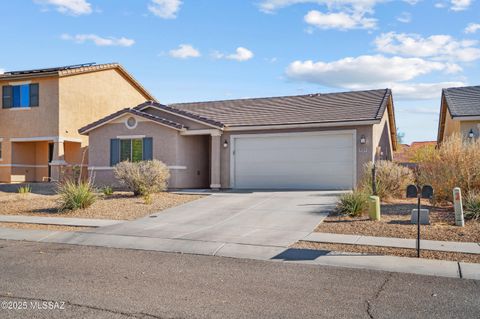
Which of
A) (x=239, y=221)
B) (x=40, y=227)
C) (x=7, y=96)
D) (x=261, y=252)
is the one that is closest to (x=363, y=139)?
(x=239, y=221)

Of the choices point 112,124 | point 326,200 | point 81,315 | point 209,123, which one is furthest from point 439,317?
point 112,124

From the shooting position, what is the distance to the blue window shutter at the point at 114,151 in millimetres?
22469

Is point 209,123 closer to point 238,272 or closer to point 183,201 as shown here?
point 183,201

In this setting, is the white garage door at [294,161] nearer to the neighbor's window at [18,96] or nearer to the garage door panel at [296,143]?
the garage door panel at [296,143]

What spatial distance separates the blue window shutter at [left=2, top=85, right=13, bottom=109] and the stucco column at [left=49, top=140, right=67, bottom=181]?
397cm

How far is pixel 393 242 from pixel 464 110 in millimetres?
13239

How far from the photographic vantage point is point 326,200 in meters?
16.3

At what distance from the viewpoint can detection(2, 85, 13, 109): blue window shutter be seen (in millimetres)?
26875

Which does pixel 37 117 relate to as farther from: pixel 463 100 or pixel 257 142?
pixel 463 100

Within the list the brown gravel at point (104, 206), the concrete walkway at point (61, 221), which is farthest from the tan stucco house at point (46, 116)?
the concrete walkway at point (61, 221)

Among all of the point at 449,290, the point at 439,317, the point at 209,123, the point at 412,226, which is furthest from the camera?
the point at 209,123

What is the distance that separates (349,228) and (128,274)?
19.2 feet

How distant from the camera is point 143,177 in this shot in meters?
18.1

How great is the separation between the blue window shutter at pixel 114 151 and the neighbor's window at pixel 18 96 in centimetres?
677
